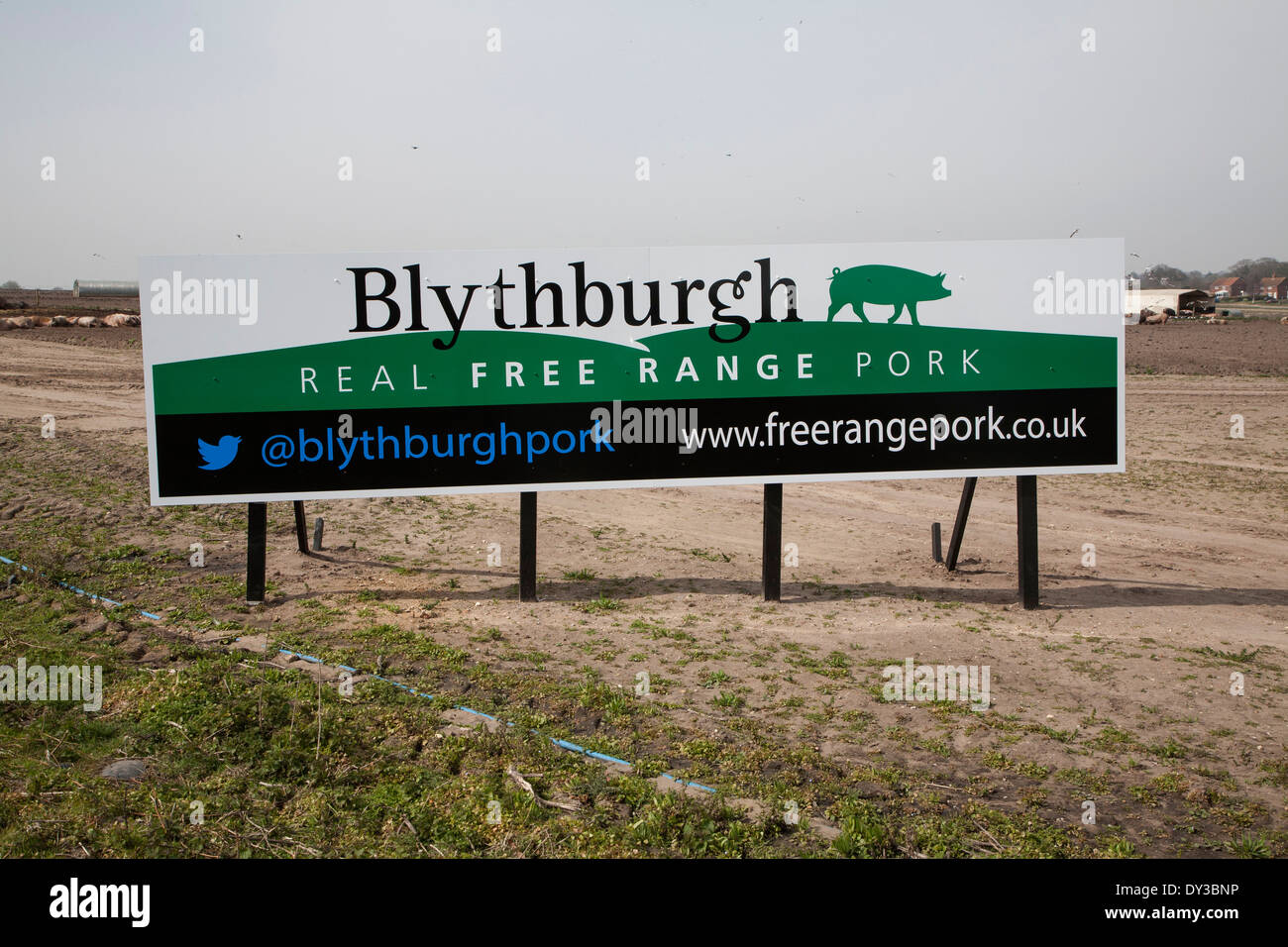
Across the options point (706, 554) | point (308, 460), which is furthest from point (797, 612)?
point (308, 460)

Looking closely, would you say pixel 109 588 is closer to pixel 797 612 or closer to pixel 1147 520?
pixel 797 612

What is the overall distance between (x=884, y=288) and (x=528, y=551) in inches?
152

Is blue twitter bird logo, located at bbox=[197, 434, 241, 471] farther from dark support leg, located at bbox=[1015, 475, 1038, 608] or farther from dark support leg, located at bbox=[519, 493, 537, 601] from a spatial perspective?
dark support leg, located at bbox=[1015, 475, 1038, 608]

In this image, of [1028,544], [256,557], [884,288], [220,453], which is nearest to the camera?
[220,453]

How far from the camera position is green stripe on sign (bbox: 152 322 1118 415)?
8422 mm

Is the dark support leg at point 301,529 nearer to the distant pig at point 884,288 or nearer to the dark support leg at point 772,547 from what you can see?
the dark support leg at point 772,547

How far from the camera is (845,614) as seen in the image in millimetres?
8664

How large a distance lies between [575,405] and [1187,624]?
18.0 feet

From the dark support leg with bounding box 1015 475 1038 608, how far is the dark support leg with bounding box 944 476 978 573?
63 cm

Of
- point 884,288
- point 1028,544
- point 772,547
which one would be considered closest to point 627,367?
point 772,547

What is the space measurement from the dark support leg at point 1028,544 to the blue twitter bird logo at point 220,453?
6.83m

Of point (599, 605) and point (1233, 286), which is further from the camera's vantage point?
point (1233, 286)

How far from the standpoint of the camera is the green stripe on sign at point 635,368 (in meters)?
8.42

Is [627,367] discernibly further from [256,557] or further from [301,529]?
[301,529]
